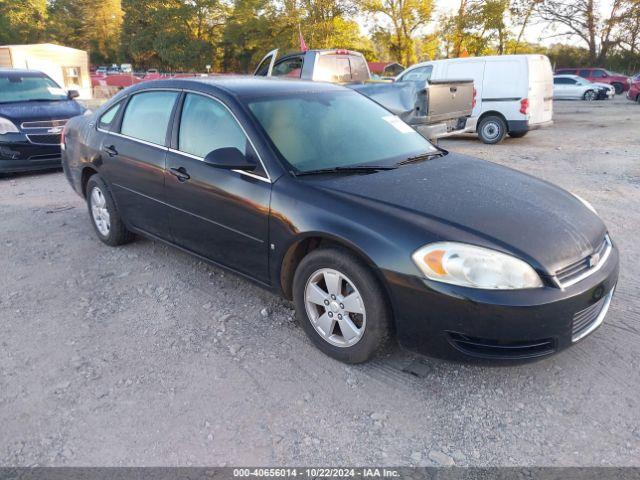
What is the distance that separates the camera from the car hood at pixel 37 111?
320 inches

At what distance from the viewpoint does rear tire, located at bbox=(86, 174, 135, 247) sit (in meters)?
4.77

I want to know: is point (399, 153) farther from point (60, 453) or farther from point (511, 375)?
point (60, 453)

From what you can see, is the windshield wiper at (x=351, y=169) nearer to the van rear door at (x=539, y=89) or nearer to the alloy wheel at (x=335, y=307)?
the alloy wheel at (x=335, y=307)

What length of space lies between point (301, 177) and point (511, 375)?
1.68 m

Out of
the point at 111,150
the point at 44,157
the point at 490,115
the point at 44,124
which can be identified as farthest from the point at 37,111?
the point at 490,115

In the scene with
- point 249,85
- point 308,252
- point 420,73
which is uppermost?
point 420,73

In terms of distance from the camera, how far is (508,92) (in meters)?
10.8

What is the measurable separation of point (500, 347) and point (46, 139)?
808 cm

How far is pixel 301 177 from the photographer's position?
3.19 metres

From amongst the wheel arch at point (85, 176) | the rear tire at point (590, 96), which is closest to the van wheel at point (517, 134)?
the wheel arch at point (85, 176)

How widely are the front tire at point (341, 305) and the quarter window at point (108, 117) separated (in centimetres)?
270

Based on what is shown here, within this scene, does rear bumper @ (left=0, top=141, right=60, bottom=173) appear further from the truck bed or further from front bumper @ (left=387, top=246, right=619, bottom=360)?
front bumper @ (left=387, top=246, right=619, bottom=360)

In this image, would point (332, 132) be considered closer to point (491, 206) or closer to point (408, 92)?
point (491, 206)

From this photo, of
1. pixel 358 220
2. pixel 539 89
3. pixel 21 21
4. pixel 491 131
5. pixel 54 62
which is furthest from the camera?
pixel 21 21
